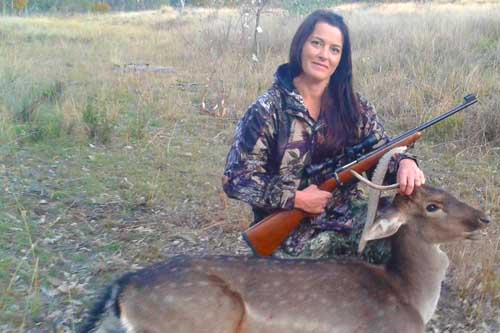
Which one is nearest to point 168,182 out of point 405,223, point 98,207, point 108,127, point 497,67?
point 98,207

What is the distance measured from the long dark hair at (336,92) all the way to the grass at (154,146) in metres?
1.22

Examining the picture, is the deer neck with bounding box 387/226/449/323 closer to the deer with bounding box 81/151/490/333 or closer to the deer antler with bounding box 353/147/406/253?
the deer with bounding box 81/151/490/333

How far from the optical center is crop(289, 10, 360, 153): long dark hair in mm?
4383

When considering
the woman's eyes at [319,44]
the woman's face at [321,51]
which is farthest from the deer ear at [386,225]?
the woman's eyes at [319,44]

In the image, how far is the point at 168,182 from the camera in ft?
21.5

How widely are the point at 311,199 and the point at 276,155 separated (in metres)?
0.42

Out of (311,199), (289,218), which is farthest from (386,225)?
(289,218)

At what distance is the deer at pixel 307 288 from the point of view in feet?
10.6

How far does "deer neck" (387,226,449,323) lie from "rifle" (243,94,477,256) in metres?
0.55

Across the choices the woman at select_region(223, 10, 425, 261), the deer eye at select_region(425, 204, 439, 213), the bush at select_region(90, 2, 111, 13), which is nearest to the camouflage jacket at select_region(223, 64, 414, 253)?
the woman at select_region(223, 10, 425, 261)

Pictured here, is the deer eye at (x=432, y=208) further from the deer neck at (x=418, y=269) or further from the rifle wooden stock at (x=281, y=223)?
the rifle wooden stock at (x=281, y=223)

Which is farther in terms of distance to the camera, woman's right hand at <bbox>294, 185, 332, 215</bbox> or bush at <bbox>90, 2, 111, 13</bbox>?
bush at <bbox>90, 2, 111, 13</bbox>

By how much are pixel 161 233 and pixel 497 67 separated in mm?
6889

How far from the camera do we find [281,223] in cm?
415
